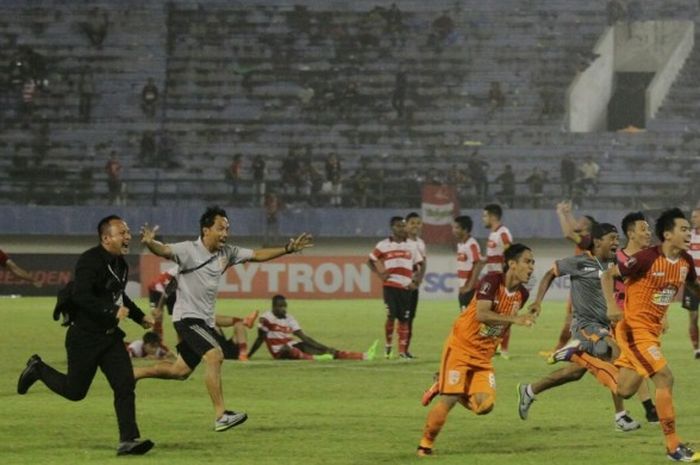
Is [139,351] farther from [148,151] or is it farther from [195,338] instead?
[148,151]

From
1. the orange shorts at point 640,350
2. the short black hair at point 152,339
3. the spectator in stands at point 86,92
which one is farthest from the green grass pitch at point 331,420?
the spectator in stands at point 86,92

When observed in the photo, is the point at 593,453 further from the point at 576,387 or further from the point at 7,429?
the point at 576,387

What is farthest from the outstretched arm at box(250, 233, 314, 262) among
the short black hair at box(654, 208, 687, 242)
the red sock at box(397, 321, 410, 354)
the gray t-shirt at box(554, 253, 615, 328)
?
the red sock at box(397, 321, 410, 354)

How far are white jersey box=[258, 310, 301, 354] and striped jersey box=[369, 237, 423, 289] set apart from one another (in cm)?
175

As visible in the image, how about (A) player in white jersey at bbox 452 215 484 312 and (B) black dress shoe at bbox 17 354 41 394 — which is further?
(A) player in white jersey at bbox 452 215 484 312

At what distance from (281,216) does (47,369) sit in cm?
3323

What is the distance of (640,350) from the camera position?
1296 centimetres

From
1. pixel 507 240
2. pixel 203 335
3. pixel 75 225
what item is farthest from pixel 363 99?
pixel 203 335

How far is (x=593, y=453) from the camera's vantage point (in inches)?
516

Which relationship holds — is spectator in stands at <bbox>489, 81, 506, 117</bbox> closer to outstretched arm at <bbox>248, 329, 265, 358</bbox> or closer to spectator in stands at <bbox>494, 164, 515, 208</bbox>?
spectator in stands at <bbox>494, 164, 515, 208</bbox>

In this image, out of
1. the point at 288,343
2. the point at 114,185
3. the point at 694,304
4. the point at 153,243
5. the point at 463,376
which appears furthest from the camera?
the point at 114,185

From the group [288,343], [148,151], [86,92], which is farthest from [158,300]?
[86,92]

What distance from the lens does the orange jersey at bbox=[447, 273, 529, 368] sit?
13000 mm

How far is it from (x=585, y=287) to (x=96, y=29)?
1667 inches
